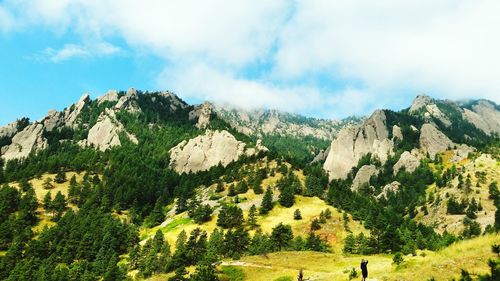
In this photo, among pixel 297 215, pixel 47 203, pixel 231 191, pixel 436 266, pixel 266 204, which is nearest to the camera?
pixel 436 266

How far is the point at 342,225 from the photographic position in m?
142

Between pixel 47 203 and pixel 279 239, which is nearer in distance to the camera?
pixel 279 239

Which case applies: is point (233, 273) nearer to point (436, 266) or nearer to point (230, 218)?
point (436, 266)

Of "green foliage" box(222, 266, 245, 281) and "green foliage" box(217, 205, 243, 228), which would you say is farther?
"green foliage" box(217, 205, 243, 228)

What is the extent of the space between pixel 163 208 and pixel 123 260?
55735 millimetres

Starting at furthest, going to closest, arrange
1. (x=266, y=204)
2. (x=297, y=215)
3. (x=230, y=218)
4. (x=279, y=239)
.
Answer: (x=266, y=204), (x=297, y=215), (x=230, y=218), (x=279, y=239)

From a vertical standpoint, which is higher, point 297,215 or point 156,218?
point 156,218

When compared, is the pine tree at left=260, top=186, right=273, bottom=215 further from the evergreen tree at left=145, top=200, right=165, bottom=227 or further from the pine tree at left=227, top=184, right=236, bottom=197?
the evergreen tree at left=145, top=200, right=165, bottom=227

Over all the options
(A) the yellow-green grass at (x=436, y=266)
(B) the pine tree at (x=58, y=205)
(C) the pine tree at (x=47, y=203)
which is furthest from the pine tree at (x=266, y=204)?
(A) the yellow-green grass at (x=436, y=266)

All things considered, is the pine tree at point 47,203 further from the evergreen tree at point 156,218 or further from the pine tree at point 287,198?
the pine tree at point 287,198

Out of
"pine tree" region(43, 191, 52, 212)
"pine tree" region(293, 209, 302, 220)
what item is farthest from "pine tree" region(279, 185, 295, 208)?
"pine tree" region(43, 191, 52, 212)

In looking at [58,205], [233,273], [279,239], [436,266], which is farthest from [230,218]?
[436,266]

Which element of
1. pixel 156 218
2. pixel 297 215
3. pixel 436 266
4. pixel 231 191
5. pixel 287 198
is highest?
pixel 231 191

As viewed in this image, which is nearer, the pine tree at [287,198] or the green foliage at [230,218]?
the green foliage at [230,218]
